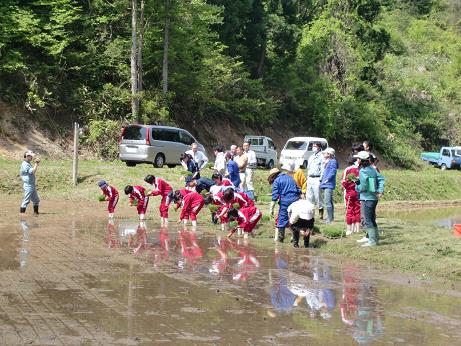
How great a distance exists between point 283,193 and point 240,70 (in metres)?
32.6

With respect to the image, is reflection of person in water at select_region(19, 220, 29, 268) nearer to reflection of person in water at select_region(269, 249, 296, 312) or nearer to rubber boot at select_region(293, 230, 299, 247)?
reflection of person in water at select_region(269, 249, 296, 312)

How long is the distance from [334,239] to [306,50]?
140 feet

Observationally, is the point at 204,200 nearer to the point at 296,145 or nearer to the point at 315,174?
the point at 315,174

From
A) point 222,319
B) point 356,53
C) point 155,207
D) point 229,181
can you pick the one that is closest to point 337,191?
point 155,207

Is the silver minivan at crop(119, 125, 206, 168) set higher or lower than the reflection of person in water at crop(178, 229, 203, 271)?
higher

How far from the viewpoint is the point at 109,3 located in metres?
39.3

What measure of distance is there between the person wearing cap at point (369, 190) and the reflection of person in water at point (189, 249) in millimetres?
3224

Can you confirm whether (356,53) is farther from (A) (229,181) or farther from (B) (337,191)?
(A) (229,181)

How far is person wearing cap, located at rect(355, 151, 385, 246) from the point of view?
581 inches

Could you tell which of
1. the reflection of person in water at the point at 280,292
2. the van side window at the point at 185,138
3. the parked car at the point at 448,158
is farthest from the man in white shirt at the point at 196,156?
the parked car at the point at 448,158

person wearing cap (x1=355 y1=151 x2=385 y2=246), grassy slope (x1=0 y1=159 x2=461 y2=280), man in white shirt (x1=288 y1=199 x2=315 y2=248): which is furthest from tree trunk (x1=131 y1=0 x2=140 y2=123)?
person wearing cap (x1=355 y1=151 x2=385 y2=246)

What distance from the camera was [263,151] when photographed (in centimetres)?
4231

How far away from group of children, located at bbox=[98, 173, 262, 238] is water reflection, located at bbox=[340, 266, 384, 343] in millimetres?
4725

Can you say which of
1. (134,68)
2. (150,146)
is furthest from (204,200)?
(134,68)
